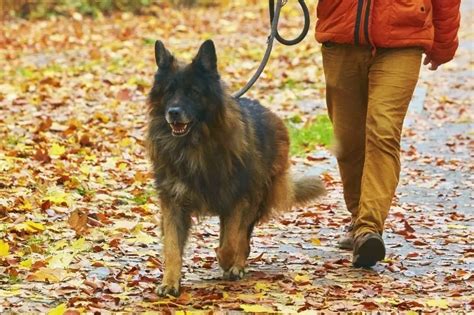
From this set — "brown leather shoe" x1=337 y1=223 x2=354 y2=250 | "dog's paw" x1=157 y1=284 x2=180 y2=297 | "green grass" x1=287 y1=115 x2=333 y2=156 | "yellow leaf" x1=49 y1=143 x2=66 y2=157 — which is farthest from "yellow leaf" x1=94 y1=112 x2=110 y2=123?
"dog's paw" x1=157 y1=284 x2=180 y2=297

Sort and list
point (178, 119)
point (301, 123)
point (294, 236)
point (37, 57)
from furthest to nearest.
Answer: point (37, 57), point (301, 123), point (294, 236), point (178, 119)

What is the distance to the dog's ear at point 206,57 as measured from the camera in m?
6.13

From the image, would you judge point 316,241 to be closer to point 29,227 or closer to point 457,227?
point 457,227

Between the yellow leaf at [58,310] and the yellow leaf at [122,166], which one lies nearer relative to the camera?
the yellow leaf at [58,310]

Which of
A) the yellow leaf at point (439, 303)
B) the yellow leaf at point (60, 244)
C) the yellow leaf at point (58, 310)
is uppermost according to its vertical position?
the yellow leaf at point (58, 310)

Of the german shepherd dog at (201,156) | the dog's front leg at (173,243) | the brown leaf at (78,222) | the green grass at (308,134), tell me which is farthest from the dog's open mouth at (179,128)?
the green grass at (308,134)

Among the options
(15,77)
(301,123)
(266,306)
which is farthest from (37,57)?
(266,306)

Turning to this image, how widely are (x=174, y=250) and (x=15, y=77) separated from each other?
34.5 feet

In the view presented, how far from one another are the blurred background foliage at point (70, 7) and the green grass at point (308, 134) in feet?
37.4

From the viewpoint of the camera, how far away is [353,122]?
23.7 feet

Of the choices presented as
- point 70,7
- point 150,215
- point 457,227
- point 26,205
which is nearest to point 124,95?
point 150,215

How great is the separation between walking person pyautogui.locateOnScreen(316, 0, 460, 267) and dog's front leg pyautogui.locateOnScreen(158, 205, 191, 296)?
1233mm

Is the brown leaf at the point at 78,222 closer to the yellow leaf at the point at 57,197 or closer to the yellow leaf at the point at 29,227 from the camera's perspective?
the yellow leaf at the point at 29,227

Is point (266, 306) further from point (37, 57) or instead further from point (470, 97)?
point (37, 57)
